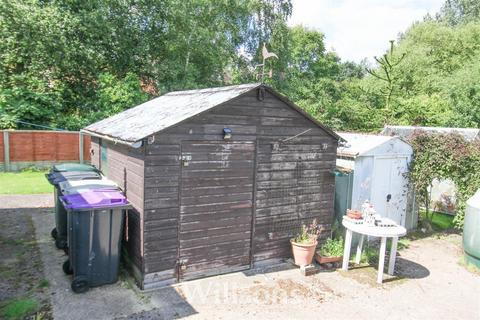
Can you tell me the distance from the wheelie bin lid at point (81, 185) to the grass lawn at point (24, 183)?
7060 millimetres

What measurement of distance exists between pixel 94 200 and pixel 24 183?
9.90 metres

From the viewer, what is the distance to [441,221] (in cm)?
1261

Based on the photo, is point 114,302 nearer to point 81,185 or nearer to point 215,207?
point 215,207

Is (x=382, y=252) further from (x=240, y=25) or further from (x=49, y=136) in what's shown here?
(x=240, y=25)

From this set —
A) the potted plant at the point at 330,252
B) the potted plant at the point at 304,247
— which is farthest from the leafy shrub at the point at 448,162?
the potted plant at the point at 304,247

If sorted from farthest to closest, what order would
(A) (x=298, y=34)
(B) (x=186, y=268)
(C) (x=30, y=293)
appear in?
(A) (x=298, y=34)
(B) (x=186, y=268)
(C) (x=30, y=293)

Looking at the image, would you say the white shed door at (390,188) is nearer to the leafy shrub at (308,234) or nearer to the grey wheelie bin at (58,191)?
the leafy shrub at (308,234)

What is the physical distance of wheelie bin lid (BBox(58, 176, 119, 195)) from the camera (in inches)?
275

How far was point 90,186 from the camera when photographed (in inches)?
283

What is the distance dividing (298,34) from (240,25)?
28.3 ft

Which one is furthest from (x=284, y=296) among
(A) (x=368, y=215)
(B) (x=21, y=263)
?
(B) (x=21, y=263)

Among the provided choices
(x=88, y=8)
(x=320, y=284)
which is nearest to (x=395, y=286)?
(x=320, y=284)

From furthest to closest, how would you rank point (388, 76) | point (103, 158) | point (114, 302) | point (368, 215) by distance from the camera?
point (388, 76) < point (103, 158) < point (368, 215) < point (114, 302)

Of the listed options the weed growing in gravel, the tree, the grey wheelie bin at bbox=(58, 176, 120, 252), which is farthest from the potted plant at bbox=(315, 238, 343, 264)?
the tree
